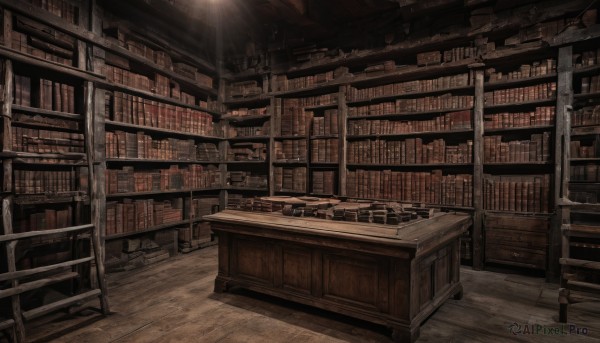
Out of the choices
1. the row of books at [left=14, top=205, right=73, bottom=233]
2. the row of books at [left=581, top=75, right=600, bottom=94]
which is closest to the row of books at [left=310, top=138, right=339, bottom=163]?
the row of books at [left=581, top=75, right=600, bottom=94]

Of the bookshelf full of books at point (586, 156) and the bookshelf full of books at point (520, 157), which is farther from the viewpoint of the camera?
the bookshelf full of books at point (520, 157)

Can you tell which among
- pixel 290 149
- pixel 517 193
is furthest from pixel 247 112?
pixel 517 193

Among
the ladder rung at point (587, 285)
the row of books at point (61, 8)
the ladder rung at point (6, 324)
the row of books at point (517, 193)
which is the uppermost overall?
the row of books at point (61, 8)

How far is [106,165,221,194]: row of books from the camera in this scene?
3644 mm

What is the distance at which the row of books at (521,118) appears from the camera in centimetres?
347

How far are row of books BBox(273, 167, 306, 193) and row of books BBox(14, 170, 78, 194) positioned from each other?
2.70 meters

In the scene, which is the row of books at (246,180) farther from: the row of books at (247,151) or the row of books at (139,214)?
the row of books at (139,214)

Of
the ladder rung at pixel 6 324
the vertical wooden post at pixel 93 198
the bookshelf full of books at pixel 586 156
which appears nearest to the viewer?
the ladder rung at pixel 6 324

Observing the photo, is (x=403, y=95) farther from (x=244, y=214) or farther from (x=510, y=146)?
(x=244, y=214)

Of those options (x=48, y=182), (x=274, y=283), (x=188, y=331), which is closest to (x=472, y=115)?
→ (x=274, y=283)

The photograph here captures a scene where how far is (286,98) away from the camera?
523 cm

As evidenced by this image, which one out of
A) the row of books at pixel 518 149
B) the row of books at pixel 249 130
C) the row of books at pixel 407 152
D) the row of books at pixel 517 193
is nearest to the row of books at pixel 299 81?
the row of books at pixel 249 130

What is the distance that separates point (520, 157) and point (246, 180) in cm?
385

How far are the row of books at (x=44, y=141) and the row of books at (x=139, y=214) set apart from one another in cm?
81
